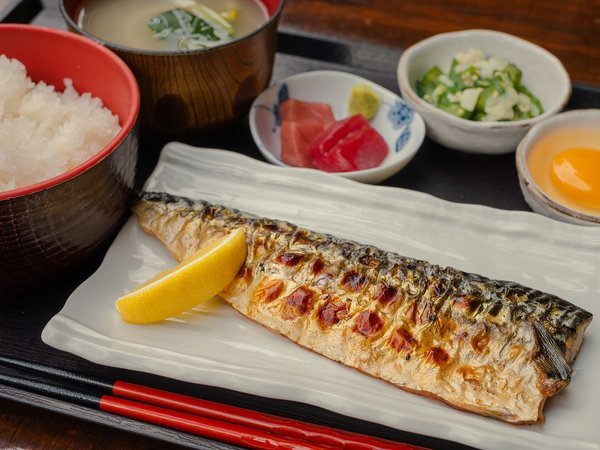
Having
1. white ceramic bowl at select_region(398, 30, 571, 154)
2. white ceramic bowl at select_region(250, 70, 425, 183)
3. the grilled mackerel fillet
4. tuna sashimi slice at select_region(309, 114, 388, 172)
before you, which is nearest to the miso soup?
white ceramic bowl at select_region(250, 70, 425, 183)

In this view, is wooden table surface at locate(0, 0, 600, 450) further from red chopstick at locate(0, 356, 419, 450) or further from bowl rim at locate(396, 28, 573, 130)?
red chopstick at locate(0, 356, 419, 450)

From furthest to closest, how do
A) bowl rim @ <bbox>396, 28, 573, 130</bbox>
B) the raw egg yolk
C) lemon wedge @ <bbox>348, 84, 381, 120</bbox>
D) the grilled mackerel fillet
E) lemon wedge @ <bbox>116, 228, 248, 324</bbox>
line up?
lemon wedge @ <bbox>348, 84, 381, 120</bbox> < bowl rim @ <bbox>396, 28, 573, 130</bbox> < the raw egg yolk < lemon wedge @ <bbox>116, 228, 248, 324</bbox> < the grilled mackerel fillet

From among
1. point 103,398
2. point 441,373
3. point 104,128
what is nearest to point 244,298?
point 103,398

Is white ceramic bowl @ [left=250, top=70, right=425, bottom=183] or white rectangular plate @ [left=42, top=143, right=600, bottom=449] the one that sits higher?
white ceramic bowl @ [left=250, top=70, right=425, bottom=183]

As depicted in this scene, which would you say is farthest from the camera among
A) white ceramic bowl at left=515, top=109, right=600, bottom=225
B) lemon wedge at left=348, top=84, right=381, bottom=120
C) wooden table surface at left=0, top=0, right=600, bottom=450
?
wooden table surface at left=0, top=0, right=600, bottom=450

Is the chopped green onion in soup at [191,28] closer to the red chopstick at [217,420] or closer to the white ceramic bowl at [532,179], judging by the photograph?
the white ceramic bowl at [532,179]

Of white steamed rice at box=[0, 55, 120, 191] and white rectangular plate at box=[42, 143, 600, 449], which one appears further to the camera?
white steamed rice at box=[0, 55, 120, 191]

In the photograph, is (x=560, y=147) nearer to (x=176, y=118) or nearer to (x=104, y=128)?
(x=176, y=118)
